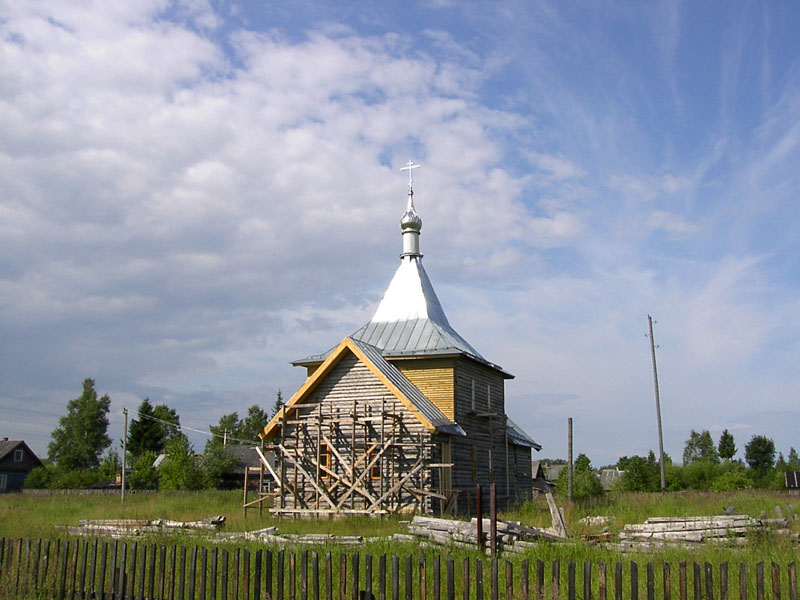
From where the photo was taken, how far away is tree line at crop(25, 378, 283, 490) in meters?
49.8

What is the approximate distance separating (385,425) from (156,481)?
41.8 m

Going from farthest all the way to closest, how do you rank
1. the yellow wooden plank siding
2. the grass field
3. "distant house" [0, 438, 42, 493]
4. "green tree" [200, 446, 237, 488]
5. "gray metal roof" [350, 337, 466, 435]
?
"distant house" [0, 438, 42, 493]
"green tree" [200, 446, 237, 488]
the yellow wooden plank siding
"gray metal roof" [350, 337, 466, 435]
the grass field

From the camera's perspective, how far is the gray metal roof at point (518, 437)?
29.9 m

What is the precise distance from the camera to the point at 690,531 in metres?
14.3

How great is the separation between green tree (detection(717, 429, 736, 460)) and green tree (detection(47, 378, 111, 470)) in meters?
61.0

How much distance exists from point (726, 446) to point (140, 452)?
58.8m

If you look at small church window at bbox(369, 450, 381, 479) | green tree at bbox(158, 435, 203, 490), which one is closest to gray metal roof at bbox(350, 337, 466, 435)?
small church window at bbox(369, 450, 381, 479)

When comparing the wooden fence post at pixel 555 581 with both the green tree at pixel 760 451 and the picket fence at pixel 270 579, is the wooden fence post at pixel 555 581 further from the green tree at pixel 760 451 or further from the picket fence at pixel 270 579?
the green tree at pixel 760 451

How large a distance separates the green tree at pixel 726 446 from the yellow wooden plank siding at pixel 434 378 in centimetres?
6152

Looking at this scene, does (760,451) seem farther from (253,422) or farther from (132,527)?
(132,527)

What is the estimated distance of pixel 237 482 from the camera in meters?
55.4

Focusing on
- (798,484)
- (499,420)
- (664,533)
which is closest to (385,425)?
(499,420)

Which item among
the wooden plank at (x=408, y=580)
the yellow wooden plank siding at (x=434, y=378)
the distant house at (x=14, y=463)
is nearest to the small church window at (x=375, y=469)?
the yellow wooden plank siding at (x=434, y=378)

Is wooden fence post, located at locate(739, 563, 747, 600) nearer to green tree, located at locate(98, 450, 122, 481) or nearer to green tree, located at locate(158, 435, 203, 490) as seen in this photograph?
green tree, located at locate(158, 435, 203, 490)
